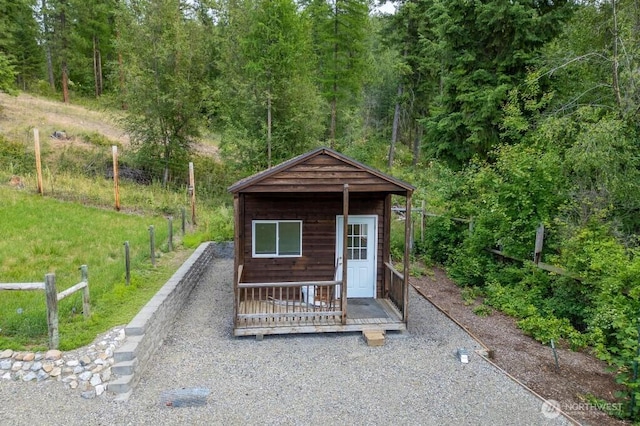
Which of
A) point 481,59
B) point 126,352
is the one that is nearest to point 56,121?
point 126,352

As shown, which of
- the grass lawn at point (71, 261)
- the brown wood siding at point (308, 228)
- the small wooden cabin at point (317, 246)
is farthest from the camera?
the brown wood siding at point (308, 228)

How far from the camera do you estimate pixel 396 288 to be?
7590 millimetres

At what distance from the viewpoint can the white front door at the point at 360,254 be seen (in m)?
8.20

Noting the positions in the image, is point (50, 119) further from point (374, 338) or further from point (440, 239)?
point (374, 338)

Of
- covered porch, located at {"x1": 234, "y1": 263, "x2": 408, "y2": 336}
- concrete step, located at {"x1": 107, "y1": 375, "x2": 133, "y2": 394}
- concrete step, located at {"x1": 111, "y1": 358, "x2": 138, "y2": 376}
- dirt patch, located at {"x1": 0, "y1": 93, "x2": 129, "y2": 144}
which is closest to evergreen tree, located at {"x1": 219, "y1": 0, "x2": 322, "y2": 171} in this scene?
dirt patch, located at {"x1": 0, "y1": 93, "x2": 129, "y2": 144}

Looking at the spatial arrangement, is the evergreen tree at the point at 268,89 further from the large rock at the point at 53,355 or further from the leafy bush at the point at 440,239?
the large rock at the point at 53,355

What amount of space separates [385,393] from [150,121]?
15.5 meters

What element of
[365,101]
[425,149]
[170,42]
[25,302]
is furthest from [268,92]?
[365,101]

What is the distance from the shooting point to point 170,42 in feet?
51.7

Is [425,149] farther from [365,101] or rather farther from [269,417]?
[365,101]

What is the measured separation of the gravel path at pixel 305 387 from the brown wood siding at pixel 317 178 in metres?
2.61

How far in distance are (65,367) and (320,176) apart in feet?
14.7

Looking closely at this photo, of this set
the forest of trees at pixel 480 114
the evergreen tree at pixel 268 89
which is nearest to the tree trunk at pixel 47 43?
the forest of trees at pixel 480 114

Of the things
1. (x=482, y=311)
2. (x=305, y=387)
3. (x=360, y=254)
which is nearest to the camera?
(x=305, y=387)
